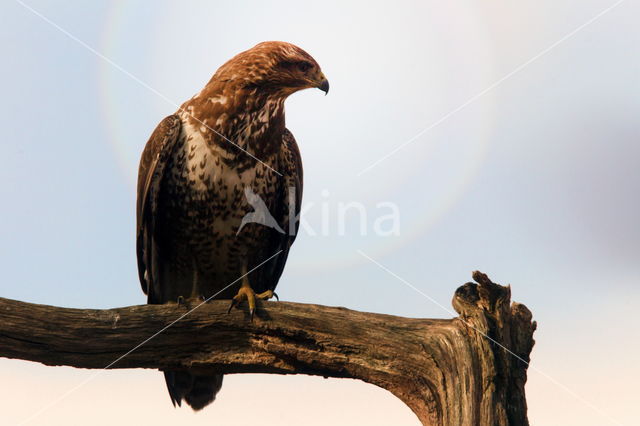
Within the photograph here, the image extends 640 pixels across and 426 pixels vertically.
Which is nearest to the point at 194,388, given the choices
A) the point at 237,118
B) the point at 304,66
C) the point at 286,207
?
the point at 286,207

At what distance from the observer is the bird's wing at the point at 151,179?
5762 mm

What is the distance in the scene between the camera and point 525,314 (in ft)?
13.6

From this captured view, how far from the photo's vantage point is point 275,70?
596cm

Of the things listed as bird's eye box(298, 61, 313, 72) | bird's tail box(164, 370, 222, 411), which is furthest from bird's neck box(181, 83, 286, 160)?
bird's tail box(164, 370, 222, 411)

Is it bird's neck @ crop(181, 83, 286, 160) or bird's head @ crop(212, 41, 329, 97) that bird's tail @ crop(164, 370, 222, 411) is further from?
bird's head @ crop(212, 41, 329, 97)

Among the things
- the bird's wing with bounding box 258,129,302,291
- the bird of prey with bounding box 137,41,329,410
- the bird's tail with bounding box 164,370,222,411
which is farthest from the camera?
the bird's wing with bounding box 258,129,302,291

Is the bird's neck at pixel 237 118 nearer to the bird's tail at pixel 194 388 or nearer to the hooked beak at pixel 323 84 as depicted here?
the hooked beak at pixel 323 84

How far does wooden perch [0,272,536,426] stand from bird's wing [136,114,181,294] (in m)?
1.26

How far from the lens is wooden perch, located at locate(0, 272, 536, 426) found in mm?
4117

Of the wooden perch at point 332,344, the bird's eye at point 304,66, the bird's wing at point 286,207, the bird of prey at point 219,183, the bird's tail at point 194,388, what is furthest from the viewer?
the bird's wing at point 286,207

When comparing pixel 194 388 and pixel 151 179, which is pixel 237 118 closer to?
pixel 151 179

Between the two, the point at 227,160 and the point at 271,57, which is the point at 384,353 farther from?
the point at 271,57

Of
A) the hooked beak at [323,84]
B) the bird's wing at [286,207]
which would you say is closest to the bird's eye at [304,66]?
the hooked beak at [323,84]

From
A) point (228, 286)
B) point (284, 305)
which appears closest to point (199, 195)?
point (228, 286)
